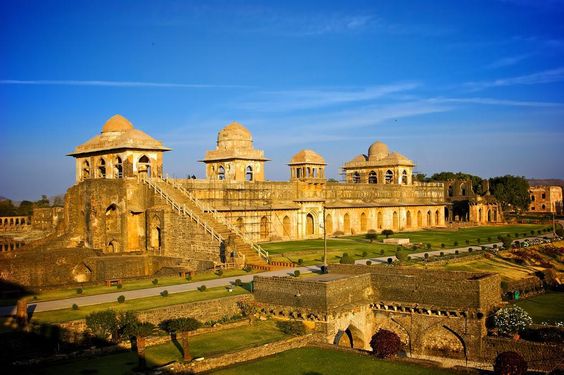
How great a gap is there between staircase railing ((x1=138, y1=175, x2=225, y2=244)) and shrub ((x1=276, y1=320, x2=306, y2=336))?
43.6 ft

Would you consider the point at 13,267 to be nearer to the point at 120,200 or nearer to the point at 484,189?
the point at 120,200

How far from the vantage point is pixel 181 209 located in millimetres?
46750

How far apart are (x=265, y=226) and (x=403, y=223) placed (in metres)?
24.7

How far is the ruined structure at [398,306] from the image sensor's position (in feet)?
103

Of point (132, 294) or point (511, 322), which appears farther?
point (132, 294)

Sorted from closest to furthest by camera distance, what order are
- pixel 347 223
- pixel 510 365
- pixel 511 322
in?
pixel 510 365 → pixel 511 322 → pixel 347 223

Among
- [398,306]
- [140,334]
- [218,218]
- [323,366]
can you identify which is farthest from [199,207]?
[323,366]

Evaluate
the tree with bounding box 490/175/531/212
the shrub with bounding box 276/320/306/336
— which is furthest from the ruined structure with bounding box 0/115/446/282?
the tree with bounding box 490/175/531/212

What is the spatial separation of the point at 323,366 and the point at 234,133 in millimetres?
43482

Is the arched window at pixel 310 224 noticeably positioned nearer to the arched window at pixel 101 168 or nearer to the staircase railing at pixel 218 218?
the staircase railing at pixel 218 218

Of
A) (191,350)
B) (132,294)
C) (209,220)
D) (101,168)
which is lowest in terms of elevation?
(191,350)

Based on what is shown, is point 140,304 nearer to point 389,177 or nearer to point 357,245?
point 357,245

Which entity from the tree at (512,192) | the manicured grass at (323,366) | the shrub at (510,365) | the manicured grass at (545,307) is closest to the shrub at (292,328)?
the manicured grass at (323,366)

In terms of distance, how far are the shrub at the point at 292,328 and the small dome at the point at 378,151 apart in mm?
58692
